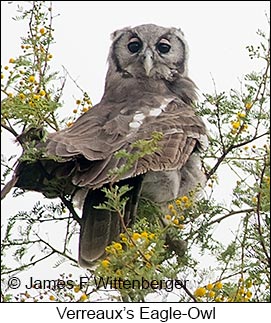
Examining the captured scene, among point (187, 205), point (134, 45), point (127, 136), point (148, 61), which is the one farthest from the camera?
point (134, 45)

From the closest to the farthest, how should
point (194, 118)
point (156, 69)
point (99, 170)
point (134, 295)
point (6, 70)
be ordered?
point (134, 295)
point (99, 170)
point (6, 70)
point (194, 118)
point (156, 69)

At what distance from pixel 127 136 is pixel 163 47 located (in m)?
1.34

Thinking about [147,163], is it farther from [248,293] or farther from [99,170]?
[248,293]

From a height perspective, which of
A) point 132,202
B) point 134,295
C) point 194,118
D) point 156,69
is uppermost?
point 156,69

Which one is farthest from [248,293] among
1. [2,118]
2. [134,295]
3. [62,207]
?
[2,118]

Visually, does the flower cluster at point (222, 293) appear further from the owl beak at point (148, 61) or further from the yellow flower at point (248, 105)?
the owl beak at point (148, 61)

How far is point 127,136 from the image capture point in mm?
3818

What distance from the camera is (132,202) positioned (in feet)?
11.7

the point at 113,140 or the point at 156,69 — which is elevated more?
the point at 156,69

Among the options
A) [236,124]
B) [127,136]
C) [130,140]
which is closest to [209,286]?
[236,124]

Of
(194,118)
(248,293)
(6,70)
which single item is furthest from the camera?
(194,118)

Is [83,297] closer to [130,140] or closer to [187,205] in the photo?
[187,205]

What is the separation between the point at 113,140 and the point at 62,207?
404 millimetres

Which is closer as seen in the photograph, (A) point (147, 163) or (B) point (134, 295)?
(B) point (134, 295)
